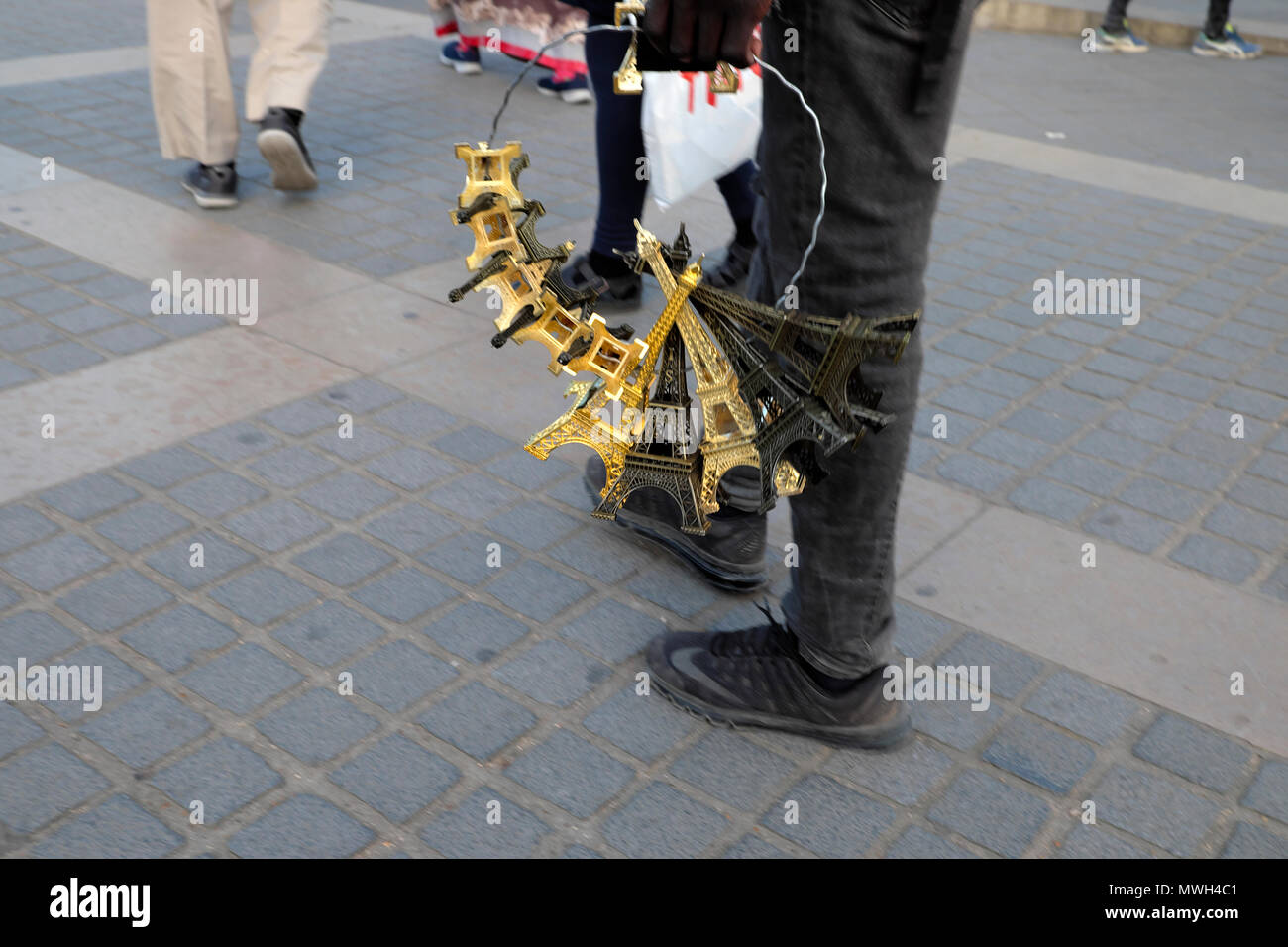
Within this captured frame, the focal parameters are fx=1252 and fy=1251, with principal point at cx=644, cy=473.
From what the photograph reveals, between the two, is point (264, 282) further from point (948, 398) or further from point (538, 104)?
point (538, 104)

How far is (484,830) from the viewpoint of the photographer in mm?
2201

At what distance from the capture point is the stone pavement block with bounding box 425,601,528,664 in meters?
2.66

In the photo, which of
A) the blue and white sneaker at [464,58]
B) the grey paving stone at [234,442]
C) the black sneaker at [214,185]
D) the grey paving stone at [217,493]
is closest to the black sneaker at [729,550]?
the grey paving stone at [217,493]

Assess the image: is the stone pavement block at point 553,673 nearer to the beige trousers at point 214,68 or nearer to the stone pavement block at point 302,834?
the stone pavement block at point 302,834

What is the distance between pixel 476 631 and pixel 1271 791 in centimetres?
162

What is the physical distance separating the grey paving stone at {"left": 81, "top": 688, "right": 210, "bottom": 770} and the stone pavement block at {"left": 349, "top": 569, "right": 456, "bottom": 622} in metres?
0.48

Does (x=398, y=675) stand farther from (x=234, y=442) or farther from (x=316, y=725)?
(x=234, y=442)

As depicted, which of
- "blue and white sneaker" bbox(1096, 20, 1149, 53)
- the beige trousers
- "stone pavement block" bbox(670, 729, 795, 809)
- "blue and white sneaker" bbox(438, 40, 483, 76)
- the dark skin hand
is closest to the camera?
the dark skin hand

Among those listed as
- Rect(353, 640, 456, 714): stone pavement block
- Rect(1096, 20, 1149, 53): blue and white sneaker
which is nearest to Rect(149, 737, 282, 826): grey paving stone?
Rect(353, 640, 456, 714): stone pavement block

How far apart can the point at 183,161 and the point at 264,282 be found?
1527 mm

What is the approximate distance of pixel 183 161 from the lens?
558 cm

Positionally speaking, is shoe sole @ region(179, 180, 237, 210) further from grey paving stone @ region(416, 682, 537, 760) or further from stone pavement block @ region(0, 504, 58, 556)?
grey paving stone @ region(416, 682, 537, 760)

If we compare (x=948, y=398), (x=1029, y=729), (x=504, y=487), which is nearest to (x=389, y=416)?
(x=504, y=487)

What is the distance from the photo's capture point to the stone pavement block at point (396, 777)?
7.36 ft
